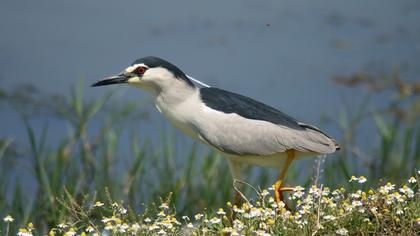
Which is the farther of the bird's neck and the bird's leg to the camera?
the bird's neck

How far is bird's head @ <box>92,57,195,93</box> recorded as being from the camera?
10.5 feet

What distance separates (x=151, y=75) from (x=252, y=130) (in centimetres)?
47

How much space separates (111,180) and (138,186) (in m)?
0.17

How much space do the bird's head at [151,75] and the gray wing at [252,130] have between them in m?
0.15

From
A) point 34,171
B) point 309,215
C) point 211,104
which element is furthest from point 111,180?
point 309,215

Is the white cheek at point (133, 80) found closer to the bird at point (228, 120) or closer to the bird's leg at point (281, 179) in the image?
the bird at point (228, 120)

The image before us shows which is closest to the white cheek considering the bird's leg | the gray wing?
the gray wing

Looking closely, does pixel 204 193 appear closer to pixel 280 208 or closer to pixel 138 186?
pixel 138 186

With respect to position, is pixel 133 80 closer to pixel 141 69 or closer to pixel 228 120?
pixel 141 69

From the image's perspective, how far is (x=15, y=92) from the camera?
7.70 m

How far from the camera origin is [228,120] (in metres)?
3.22

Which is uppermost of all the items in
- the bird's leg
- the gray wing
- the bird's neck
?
the bird's neck

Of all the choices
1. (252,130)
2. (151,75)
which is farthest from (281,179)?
(151,75)

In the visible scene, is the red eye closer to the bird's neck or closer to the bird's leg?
the bird's neck
